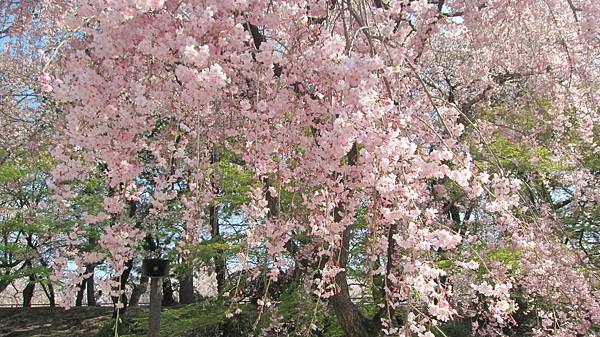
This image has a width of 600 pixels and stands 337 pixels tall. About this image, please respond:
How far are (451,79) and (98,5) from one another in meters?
9.38

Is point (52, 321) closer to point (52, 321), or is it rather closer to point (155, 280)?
point (52, 321)

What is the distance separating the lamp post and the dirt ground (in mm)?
6928

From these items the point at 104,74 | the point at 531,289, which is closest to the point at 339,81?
the point at 104,74

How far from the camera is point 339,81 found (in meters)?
2.32

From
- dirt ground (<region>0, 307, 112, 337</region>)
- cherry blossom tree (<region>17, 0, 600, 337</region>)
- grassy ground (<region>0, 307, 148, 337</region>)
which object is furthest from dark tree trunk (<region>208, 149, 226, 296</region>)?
cherry blossom tree (<region>17, 0, 600, 337</region>)

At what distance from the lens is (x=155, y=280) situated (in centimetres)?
680

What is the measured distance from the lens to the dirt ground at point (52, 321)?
43.8ft

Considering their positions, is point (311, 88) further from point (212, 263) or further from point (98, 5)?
point (212, 263)

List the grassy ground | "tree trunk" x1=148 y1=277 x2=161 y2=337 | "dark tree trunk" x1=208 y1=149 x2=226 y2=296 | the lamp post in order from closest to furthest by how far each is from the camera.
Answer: the lamp post < "tree trunk" x1=148 y1=277 x2=161 y2=337 < "dark tree trunk" x1=208 y1=149 x2=226 y2=296 < the grassy ground

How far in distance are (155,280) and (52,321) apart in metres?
9.30

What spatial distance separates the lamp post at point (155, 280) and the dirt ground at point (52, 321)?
6928 millimetres

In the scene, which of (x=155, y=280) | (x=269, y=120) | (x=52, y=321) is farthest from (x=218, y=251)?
(x=52, y=321)

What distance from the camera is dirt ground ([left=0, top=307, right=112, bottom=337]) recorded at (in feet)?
43.8

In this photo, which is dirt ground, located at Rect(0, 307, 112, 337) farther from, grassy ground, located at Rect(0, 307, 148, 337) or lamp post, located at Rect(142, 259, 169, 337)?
lamp post, located at Rect(142, 259, 169, 337)
